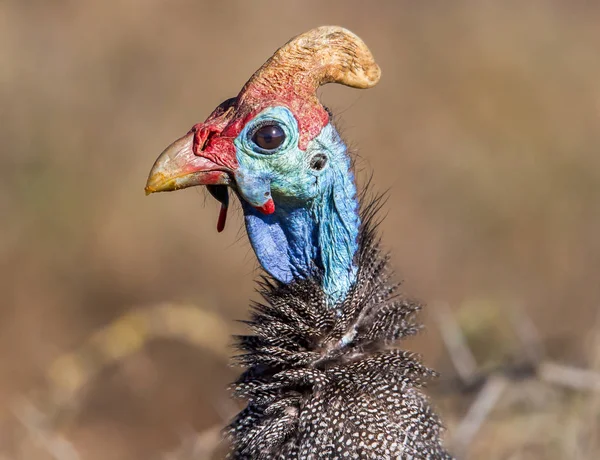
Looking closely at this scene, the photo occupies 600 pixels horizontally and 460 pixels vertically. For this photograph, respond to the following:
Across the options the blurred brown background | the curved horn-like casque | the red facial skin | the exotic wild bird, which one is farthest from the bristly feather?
the blurred brown background

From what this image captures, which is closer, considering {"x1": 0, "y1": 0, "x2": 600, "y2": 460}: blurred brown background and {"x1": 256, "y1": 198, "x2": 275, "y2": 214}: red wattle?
{"x1": 256, "y1": 198, "x2": 275, "y2": 214}: red wattle

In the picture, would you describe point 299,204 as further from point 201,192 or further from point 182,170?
point 201,192

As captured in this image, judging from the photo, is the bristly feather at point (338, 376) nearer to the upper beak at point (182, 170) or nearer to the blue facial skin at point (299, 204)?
the blue facial skin at point (299, 204)

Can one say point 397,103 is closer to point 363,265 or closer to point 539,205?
point 539,205

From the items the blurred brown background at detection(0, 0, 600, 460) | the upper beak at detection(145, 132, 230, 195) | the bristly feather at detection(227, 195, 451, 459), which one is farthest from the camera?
the blurred brown background at detection(0, 0, 600, 460)

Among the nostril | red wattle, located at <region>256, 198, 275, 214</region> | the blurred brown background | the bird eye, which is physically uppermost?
the blurred brown background

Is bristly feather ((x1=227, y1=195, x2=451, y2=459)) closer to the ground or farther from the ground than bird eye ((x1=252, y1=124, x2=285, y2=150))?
closer to the ground

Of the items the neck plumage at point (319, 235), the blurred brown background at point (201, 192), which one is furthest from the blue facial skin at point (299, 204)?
the blurred brown background at point (201, 192)

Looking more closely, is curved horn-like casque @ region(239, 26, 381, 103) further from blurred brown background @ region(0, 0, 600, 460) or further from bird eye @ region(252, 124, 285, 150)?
blurred brown background @ region(0, 0, 600, 460)

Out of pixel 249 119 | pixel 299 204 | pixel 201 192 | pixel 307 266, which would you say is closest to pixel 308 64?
pixel 249 119
